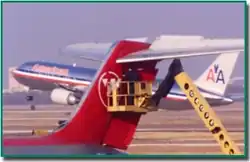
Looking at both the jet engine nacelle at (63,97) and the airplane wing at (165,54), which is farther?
the jet engine nacelle at (63,97)

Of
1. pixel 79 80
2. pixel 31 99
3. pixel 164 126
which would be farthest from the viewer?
pixel 79 80

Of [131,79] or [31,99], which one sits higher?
[131,79]

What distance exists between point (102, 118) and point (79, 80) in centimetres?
379

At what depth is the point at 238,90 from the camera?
1534cm

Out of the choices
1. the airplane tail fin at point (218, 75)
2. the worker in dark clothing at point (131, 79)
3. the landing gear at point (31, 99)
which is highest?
the airplane tail fin at point (218, 75)

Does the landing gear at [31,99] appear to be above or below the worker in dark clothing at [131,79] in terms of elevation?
below

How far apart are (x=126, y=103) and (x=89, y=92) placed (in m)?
0.76

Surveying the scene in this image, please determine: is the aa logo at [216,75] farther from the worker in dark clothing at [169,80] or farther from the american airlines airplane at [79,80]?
the worker in dark clothing at [169,80]

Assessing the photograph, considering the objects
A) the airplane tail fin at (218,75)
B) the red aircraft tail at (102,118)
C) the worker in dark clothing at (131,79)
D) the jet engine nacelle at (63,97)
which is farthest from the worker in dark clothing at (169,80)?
the jet engine nacelle at (63,97)

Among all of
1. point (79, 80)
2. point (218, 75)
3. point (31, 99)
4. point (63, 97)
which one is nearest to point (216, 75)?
point (218, 75)

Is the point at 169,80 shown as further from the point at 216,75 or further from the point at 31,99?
the point at 31,99

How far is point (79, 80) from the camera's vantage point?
17.5 meters

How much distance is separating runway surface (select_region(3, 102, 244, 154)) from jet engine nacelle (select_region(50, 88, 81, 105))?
200mm

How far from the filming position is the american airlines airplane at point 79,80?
15.4 m
